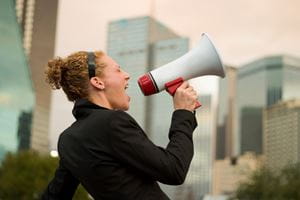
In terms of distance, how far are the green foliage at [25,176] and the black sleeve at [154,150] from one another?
111 ft

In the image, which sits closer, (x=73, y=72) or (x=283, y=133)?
(x=73, y=72)

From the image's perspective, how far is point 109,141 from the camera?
2109mm

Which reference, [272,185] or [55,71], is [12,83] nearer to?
[272,185]

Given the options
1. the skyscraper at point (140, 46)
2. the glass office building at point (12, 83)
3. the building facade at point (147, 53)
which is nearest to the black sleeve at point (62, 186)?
the glass office building at point (12, 83)

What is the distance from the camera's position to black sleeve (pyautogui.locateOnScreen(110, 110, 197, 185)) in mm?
2041

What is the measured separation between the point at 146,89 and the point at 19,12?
Answer: 5063 centimetres

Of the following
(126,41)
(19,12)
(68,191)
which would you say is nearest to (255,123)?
(126,41)

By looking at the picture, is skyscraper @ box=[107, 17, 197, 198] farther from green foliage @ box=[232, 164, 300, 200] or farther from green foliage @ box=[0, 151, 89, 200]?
green foliage @ box=[0, 151, 89, 200]

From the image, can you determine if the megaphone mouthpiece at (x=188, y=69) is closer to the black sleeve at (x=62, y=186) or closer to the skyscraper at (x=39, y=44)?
the black sleeve at (x=62, y=186)

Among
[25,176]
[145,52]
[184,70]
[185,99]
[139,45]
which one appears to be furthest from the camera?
[139,45]

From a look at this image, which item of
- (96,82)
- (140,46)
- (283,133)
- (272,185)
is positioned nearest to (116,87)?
(96,82)

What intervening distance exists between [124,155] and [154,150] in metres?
0.10

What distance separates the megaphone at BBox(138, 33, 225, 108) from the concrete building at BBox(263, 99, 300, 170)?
158m

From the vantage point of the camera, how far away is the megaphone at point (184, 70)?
2.25 m
